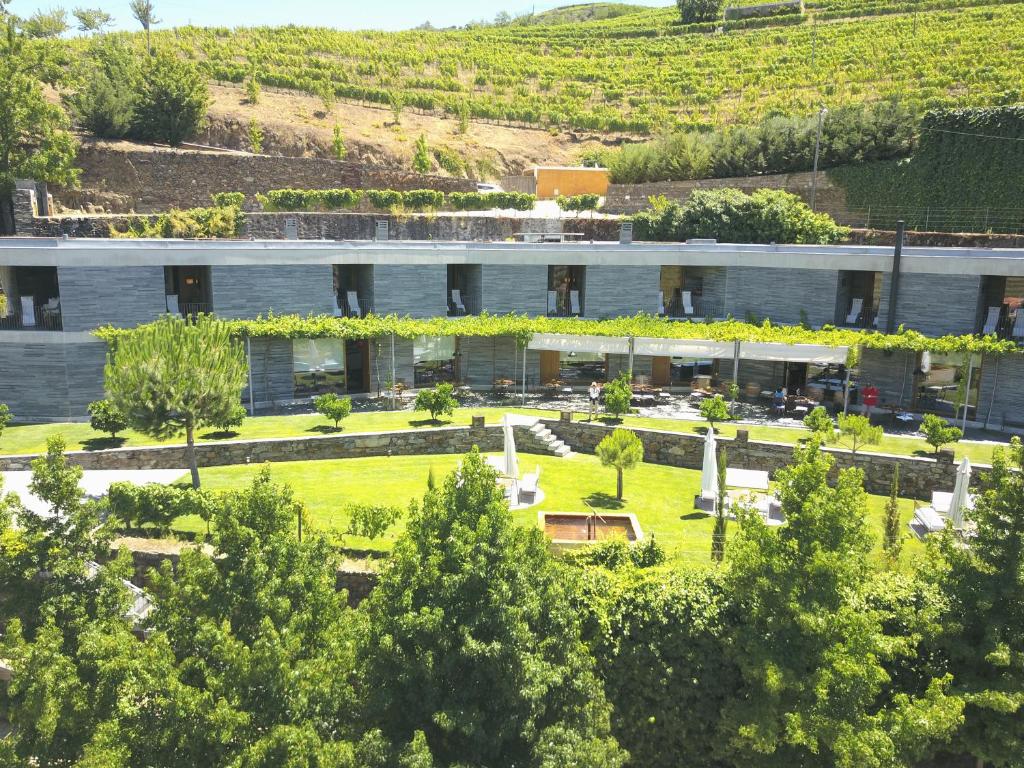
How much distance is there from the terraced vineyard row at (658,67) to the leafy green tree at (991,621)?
37046 millimetres

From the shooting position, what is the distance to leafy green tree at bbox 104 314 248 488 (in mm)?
14484

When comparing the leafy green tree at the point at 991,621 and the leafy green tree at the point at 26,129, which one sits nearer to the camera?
the leafy green tree at the point at 991,621

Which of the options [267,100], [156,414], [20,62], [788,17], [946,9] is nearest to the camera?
[156,414]

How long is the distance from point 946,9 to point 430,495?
67872 mm

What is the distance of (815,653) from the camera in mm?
9211

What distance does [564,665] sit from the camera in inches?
361

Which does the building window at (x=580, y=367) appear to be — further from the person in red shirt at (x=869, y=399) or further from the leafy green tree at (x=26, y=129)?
the leafy green tree at (x=26, y=129)

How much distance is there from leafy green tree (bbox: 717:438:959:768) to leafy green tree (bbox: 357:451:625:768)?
174 cm

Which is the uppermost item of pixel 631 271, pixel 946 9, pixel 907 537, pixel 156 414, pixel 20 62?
pixel 946 9

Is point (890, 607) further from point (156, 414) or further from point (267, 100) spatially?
point (267, 100)

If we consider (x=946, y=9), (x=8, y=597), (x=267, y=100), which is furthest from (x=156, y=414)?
(x=946, y=9)

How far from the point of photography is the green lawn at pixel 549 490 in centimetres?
1396

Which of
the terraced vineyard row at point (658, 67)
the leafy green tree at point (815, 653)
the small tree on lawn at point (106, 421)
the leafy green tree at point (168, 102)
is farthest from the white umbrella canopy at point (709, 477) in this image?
the terraced vineyard row at point (658, 67)

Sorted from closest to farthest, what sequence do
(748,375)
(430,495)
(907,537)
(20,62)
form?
(430,495) < (907,537) < (748,375) < (20,62)
